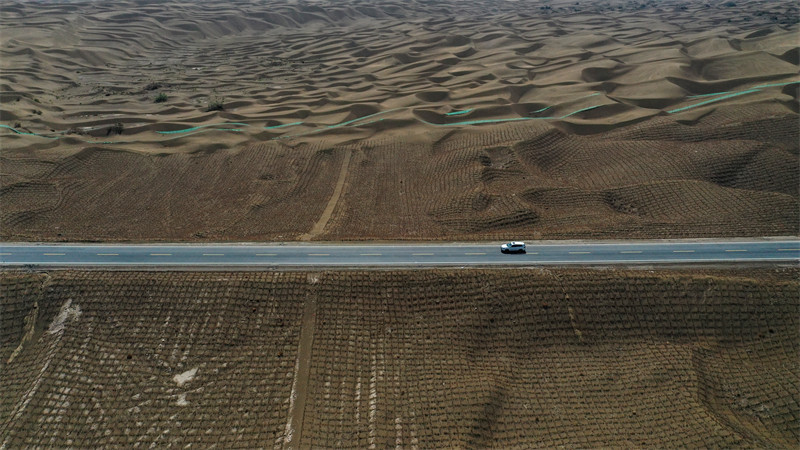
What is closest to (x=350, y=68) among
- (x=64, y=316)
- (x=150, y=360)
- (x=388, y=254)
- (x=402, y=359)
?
(x=388, y=254)

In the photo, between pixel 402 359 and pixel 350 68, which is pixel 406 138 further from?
pixel 350 68

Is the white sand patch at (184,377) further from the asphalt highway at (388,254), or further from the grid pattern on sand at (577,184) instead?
the grid pattern on sand at (577,184)

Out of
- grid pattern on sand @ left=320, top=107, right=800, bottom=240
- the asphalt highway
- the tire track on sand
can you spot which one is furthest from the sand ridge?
the asphalt highway

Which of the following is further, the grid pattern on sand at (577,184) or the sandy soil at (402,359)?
the grid pattern on sand at (577,184)

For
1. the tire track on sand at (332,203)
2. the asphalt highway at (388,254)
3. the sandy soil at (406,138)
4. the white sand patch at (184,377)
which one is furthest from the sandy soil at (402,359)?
the sandy soil at (406,138)

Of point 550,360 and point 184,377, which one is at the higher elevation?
point 184,377
